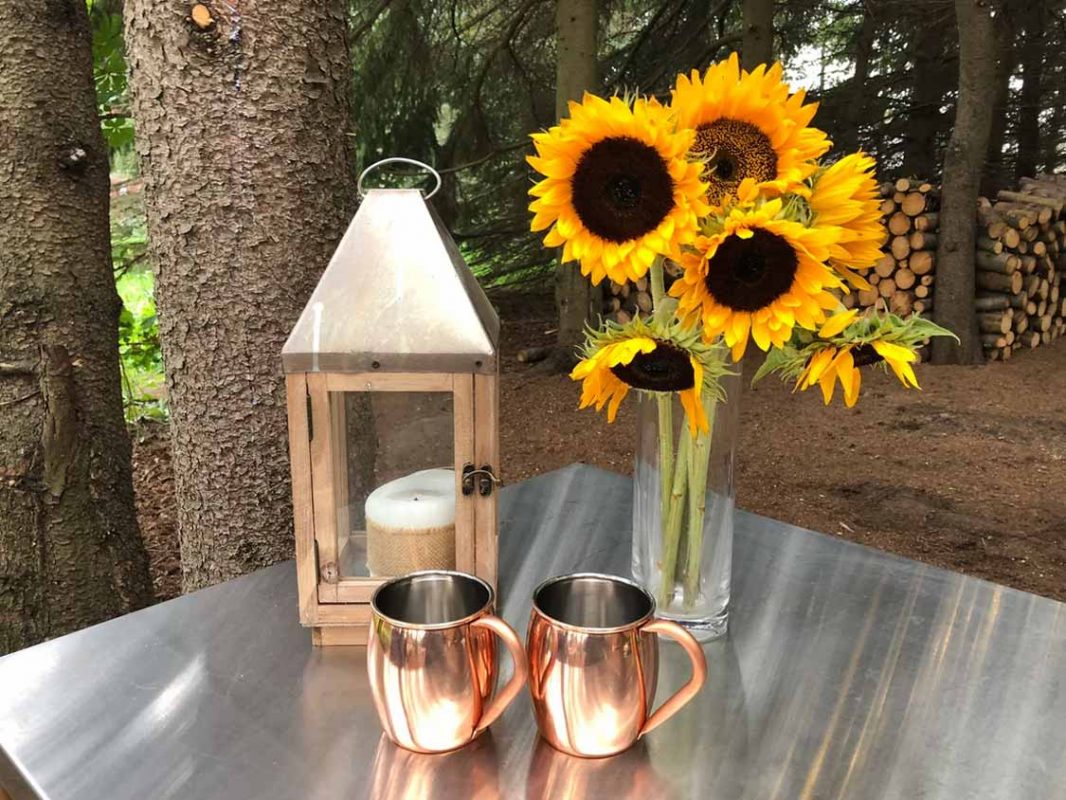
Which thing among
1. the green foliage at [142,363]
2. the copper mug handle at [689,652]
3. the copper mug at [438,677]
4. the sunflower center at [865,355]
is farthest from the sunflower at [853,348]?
the green foliage at [142,363]

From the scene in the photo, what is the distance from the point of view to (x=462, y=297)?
0.81 meters

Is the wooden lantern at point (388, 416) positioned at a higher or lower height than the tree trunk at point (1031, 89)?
lower

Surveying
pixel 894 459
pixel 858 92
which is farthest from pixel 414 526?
pixel 858 92

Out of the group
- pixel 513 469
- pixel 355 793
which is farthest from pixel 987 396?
pixel 355 793

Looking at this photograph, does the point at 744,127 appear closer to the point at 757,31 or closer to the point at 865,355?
the point at 865,355

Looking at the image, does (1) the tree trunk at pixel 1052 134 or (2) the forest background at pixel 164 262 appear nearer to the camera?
(2) the forest background at pixel 164 262

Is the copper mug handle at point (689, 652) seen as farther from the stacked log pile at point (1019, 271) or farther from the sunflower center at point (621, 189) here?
the stacked log pile at point (1019, 271)

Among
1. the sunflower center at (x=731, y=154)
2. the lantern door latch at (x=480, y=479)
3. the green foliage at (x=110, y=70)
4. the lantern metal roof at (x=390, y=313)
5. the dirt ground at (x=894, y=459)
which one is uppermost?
the green foliage at (x=110, y=70)

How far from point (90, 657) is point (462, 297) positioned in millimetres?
515

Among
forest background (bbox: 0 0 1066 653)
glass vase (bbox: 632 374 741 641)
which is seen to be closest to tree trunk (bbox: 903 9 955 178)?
forest background (bbox: 0 0 1066 653)

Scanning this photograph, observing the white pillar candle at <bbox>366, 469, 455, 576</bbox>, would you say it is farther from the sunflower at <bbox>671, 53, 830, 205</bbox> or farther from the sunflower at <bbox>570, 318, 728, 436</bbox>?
the sunflower at <bbox>671, 53, 830, 205</bbox>

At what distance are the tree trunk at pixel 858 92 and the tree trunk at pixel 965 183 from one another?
153cm

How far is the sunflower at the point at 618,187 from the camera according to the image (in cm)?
69

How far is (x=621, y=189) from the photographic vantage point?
27.9 inches
